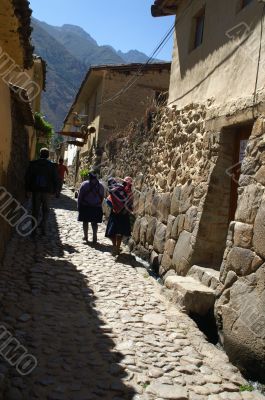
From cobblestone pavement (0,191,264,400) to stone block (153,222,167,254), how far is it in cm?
95

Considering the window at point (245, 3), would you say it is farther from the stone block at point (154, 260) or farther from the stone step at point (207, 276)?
the stone block at point (154, 260)

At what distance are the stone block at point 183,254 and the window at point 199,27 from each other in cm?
351

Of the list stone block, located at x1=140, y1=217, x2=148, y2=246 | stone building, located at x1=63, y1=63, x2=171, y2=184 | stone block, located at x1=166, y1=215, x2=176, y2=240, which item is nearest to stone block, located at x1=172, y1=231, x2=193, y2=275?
stone block, located at x1=166, y1=215, x2=176, y2=240

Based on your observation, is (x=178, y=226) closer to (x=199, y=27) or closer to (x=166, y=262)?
(x=166, y=262)

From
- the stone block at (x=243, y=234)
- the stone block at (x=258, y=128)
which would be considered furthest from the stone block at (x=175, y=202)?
the stone block at (x=258, y=128)

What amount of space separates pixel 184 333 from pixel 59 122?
108 meters

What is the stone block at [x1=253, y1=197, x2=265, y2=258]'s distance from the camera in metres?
4.08

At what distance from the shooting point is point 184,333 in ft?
15.0

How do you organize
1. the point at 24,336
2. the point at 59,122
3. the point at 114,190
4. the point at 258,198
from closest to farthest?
the point at 24,336 < the point at 258,198 < the point at 114,190 < the point at 59,122

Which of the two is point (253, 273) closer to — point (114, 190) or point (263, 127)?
point (263, 127)

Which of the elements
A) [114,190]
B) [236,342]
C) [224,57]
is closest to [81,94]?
[114,190]

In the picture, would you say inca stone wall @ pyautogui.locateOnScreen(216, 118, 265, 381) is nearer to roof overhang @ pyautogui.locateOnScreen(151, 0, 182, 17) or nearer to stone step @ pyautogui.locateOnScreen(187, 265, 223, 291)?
stone step @ pyautogui.locateOnScreen(187, 265, 223, 291)

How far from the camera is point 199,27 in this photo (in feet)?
24.8

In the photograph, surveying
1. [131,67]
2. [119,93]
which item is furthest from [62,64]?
[119,93]
